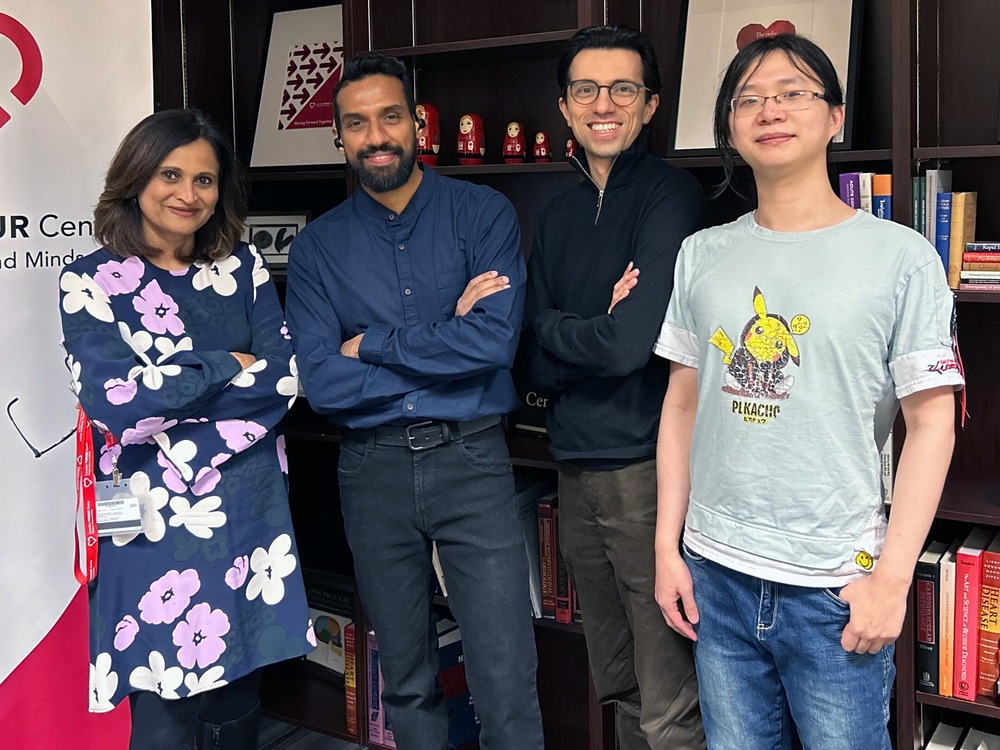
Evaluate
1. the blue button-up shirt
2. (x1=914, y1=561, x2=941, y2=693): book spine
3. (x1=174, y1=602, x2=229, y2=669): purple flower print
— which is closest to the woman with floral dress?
(x1=174, y1=602, x2=229, y2=669): purple flower print

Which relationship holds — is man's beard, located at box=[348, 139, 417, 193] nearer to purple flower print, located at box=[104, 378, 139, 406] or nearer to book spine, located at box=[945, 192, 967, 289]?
purple flower print, located at box=[104, 378, 139, 406]

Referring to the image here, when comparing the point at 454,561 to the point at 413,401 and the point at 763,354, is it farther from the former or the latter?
the point at 763,354

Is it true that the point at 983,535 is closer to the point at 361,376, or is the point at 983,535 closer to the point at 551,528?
the point at 551,528

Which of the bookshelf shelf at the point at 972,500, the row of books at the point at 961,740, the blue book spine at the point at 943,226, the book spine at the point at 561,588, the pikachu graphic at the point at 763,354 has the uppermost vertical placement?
the blue book spine at the point at 943,226

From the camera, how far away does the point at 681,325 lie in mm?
1828

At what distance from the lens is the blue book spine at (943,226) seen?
6.72ft

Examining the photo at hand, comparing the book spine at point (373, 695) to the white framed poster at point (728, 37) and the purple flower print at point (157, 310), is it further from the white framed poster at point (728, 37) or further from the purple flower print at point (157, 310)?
the white framed poster at point (728, 37)

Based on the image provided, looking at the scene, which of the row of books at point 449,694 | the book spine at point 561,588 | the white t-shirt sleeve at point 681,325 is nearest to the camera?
the white t-shirt sleeve at point 681,325

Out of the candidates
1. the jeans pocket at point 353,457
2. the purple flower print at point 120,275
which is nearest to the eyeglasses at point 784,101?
the jeans pocket at point 353,457

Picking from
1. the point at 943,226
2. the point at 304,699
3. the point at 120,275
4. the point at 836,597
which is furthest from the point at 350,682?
the point at 943,226

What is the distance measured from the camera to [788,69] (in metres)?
1.62

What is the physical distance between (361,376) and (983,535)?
1380mm

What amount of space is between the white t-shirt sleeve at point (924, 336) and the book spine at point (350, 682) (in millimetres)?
1859

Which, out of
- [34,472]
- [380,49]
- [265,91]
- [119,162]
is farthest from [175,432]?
[265,91]
